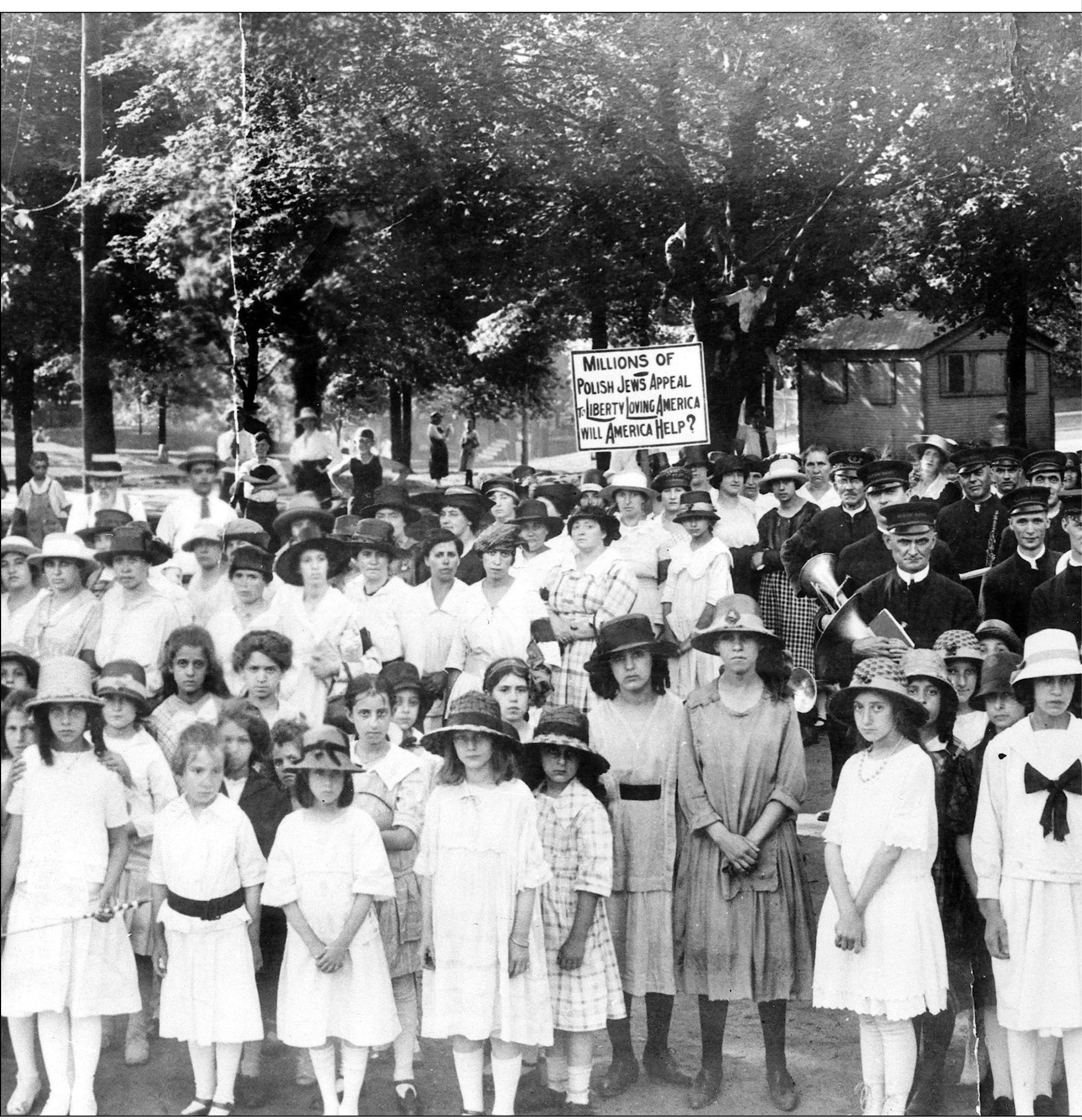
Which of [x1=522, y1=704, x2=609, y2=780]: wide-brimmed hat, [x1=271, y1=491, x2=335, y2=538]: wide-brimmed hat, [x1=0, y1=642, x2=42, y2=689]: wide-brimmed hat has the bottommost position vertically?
[x1=522, y1=704, x2=609, y2=780]: wide-brimmed hat

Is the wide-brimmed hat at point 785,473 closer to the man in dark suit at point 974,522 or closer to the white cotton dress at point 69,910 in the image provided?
the man in dark suit at point 974,522

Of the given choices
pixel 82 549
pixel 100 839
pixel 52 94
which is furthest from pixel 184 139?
pixel 100 839

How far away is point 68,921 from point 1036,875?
11.1 feet

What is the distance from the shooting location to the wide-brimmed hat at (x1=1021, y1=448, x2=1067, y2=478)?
23.5 feet

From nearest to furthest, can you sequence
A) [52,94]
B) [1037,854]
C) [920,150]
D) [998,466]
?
1. [1037,854]
2. [52,94]
3. [920,150]
4. [998,466]

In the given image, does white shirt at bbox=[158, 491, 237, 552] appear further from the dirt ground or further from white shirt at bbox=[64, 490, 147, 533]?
the dirt ground

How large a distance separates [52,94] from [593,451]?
3.07 meters

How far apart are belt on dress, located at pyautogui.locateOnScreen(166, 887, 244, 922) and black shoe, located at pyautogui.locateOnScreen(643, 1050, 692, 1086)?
5.17ft

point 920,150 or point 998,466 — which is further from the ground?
point 920,150

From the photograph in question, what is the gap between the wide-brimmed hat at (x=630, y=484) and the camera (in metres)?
7.32

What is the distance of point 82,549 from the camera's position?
6215 mm

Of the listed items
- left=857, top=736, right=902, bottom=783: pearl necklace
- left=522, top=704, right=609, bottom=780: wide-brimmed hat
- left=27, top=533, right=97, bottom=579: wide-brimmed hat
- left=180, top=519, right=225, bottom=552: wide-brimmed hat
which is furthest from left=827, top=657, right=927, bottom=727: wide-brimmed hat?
left=27, top=533, right=97, bottom=579: wide-brimmed hat

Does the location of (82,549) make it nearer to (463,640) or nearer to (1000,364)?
(463,640)

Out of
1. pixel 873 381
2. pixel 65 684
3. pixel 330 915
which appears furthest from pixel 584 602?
pixel 873 381
